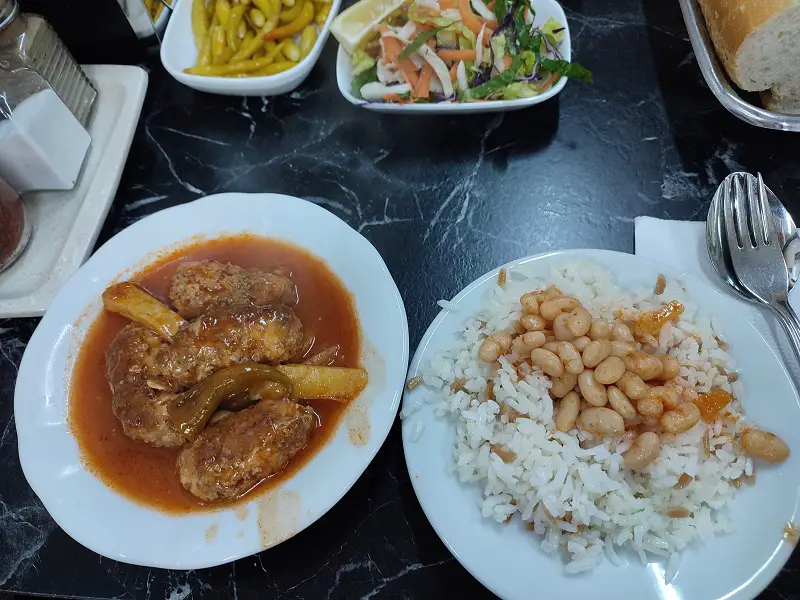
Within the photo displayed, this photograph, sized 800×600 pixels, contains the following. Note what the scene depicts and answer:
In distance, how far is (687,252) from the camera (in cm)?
237

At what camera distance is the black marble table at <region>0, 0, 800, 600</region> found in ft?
6.98

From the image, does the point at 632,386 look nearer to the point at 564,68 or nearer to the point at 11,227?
the point at 564,68

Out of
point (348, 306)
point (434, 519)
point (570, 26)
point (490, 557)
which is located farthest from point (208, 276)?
point (570, 26)

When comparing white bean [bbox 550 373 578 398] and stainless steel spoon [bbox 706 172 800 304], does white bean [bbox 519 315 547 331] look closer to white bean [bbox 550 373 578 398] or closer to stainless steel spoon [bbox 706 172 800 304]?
white bean [bbox 550 373 578 398]

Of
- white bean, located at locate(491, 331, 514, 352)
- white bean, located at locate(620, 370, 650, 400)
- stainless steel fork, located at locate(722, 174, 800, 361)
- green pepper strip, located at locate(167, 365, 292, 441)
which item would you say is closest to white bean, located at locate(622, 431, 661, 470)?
white bean, located at locate(620, 370, 650, 400)

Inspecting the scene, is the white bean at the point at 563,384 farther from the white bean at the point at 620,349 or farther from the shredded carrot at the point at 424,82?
the shredded carrot at the point at 424,82

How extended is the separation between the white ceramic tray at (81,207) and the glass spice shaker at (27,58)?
207 millimetres

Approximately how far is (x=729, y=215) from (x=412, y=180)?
4.31 ft

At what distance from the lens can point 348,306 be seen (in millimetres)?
2291

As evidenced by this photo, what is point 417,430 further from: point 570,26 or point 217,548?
point 570,26

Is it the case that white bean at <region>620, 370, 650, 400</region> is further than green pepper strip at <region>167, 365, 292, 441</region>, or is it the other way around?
green pepper strip at <region>167, 365, 292, 441</region>

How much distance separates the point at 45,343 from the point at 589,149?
2.42 metres

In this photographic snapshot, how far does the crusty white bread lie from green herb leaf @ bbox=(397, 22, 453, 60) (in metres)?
1.13

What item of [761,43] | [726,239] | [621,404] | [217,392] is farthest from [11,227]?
[761,43]
